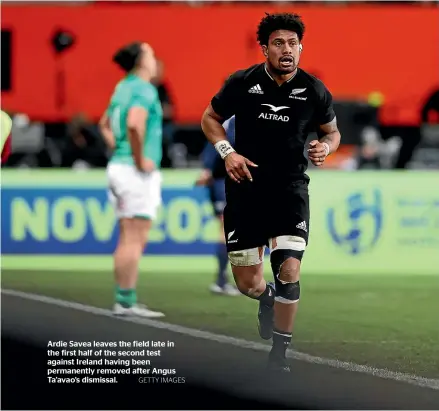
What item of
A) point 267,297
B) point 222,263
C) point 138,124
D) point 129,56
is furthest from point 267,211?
point 222,263

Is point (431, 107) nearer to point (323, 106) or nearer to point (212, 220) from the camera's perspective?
point (212, 220)

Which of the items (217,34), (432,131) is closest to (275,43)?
(217,34)

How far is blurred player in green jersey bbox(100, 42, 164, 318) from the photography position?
406 inches

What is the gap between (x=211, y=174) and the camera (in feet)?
39.1

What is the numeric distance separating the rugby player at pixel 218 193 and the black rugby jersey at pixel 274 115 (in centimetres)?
344

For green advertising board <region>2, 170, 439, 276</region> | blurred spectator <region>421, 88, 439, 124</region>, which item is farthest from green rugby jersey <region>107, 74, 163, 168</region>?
blurred spectator <region>421, 88, 439, 124</region>

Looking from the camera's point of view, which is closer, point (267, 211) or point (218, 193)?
point (267, 211)

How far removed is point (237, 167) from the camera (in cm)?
802

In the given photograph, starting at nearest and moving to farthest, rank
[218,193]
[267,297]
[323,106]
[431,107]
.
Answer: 1. [323,106]
2. [267,297]
3. [218,193]
4. [431,107]

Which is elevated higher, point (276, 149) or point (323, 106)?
point (323, 106)

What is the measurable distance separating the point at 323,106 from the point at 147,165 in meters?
2.58

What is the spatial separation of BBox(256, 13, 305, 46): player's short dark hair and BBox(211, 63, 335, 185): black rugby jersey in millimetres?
255

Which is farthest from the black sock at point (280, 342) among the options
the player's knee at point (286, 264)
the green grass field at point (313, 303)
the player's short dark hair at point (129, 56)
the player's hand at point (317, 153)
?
the player's short dark hair at point (129, 56)

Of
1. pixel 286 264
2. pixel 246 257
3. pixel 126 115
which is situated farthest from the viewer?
pixel 126 115
